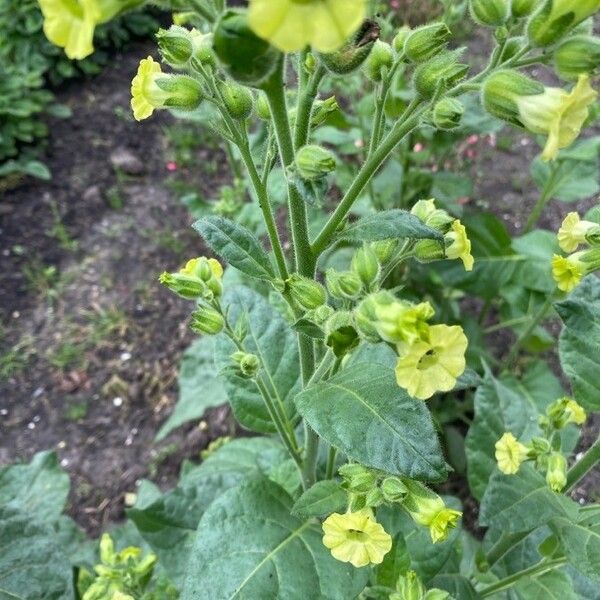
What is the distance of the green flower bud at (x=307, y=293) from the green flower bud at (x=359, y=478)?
334mm

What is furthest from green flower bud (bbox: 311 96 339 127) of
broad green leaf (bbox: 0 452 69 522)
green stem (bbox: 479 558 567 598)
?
broad green leaf (bbox: 0 452 69 522)

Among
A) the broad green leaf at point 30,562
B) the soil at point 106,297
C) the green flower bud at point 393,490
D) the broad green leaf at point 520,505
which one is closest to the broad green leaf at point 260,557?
the green flower bud at point 393,490

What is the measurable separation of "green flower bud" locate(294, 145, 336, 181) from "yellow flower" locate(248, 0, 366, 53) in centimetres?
27

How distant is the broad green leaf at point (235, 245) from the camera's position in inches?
43.8

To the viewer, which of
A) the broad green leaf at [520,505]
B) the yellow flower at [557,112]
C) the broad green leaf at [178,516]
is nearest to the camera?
the yellow flower at [557,112]

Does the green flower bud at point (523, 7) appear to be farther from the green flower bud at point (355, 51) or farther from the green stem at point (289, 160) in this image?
the green stem at point (289, 160)

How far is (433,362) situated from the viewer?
958mm

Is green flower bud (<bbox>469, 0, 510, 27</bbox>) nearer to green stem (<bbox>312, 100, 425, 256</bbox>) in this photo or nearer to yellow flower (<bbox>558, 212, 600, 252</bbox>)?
green stem (<bbox>312, 100, 425, 256</bbox>)

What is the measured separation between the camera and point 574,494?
261 centimetres

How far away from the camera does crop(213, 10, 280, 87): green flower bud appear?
77cm

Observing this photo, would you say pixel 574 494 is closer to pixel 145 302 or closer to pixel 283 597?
pixel 283 597

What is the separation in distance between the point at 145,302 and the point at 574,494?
2.14 metres

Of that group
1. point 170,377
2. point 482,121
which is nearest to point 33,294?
point 170,377

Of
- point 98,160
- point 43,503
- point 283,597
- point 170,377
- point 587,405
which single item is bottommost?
point 170,377
